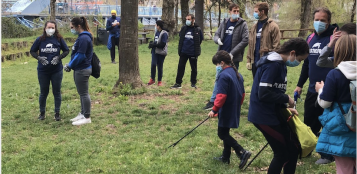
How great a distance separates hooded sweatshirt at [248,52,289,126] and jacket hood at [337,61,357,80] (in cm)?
64

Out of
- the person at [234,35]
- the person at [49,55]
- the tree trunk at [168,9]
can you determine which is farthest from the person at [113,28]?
the tree trunk at [168,9]

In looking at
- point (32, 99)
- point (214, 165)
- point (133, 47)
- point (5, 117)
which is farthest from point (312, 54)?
point (32, 99)

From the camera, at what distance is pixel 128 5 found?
799cm

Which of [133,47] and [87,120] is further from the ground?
[133,47]

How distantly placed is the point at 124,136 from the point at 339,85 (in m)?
3.49

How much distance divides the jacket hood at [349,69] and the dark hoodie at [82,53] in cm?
418

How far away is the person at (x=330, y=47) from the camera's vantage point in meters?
3.61

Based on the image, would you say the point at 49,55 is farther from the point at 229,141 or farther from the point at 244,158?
the point at 244,158

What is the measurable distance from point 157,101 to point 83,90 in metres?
2.04

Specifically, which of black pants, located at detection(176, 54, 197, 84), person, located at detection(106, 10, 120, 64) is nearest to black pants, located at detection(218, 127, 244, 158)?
black pants, located at detection(176, 54, 197, 84)

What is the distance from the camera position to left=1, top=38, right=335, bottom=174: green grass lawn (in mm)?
4262

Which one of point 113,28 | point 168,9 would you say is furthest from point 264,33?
point 168,9

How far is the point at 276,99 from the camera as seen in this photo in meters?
3.24

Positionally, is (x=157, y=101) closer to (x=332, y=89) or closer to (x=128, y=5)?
(x=128, y=5)
